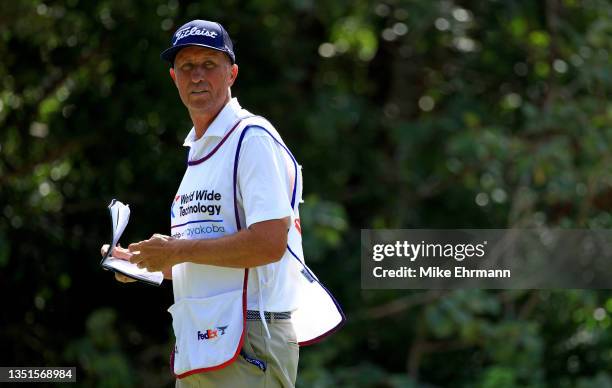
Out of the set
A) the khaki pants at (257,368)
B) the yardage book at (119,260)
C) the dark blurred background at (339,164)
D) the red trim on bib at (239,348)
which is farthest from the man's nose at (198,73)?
the dark blurred background at (339,164)

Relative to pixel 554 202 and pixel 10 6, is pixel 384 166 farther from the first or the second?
pixel 10 6

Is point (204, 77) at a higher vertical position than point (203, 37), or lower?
lower

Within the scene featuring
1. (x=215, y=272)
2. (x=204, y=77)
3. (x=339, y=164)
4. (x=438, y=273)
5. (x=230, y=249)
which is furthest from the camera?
(x=339, y=164)

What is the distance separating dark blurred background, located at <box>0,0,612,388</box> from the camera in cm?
749

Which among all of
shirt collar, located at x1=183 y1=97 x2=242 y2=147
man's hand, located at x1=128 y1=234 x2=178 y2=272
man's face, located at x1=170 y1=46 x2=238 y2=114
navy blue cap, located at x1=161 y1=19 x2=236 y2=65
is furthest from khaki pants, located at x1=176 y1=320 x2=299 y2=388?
navy blue cap, located at x1=161 y1=19 x2=236 y2=65

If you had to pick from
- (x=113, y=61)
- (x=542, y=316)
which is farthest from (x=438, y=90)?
(x=113, y=61)

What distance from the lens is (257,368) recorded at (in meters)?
2.91

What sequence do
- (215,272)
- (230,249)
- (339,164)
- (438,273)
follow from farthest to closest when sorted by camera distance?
(339,164) → (438,273) → (215,272) → (230,249)

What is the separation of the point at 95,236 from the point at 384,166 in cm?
229

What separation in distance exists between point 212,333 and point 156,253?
0.82 feet

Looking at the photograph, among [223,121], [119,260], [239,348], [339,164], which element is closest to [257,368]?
[239,348]

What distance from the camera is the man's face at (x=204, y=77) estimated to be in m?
3.08

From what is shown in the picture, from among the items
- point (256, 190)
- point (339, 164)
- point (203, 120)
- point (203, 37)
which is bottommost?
point (339, 164)

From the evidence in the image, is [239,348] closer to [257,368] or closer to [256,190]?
[257,368]
